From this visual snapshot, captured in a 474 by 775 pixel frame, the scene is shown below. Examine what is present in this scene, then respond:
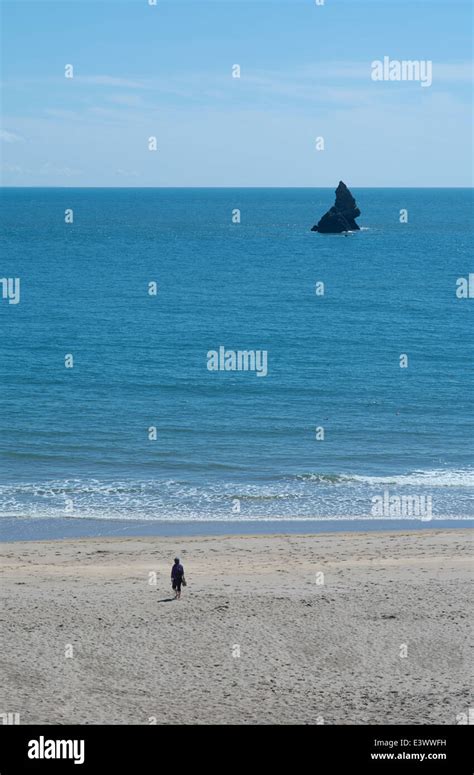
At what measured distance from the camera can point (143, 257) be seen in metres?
115

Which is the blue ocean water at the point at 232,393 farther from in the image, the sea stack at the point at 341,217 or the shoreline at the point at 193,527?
the sea stack at the point at 341,217

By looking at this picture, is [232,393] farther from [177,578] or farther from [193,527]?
[177,578]

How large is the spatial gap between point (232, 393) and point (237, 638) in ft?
97.4

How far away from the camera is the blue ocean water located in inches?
1448

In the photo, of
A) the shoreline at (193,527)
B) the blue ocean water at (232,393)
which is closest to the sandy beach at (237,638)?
the shoreline at (193,527)

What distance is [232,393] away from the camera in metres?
51.2

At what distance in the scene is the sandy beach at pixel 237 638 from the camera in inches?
755

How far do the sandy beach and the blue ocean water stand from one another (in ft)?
22.0

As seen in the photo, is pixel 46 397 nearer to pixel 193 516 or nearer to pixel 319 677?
pixel 193 516

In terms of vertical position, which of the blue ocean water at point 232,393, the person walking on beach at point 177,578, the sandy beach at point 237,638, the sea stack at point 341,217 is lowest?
the sandy beach at point 237,638

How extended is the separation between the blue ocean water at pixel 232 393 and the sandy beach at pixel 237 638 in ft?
22.0

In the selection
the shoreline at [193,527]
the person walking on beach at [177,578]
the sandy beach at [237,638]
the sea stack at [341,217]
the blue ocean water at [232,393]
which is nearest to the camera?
the sandy beach at [237,638]

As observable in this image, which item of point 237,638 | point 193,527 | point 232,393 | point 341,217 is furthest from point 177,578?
point 341,217
